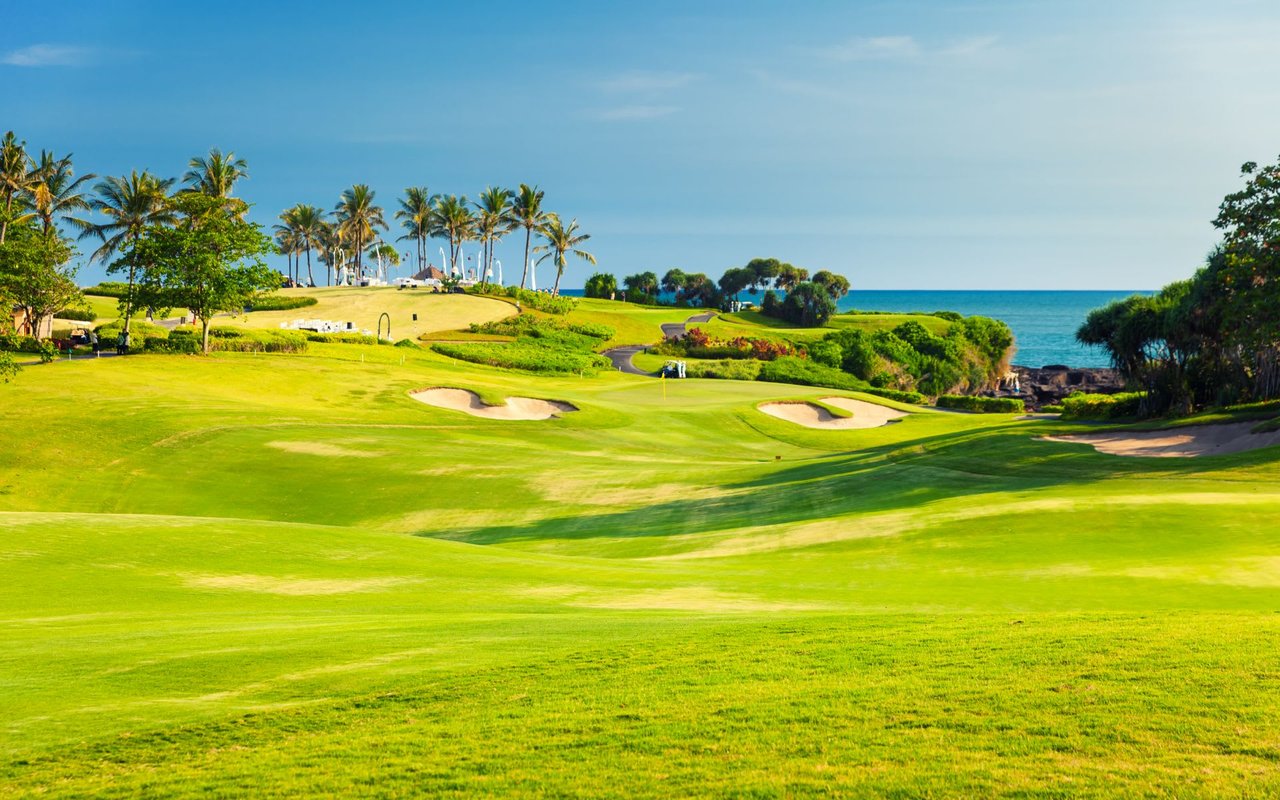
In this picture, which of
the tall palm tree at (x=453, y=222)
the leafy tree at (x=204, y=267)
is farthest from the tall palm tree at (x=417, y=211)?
the leafy tree at (x=204, y=267)

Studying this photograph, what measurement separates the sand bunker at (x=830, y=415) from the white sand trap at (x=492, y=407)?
49.2 feet

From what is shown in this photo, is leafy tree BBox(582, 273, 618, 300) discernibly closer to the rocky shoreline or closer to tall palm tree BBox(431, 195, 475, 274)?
tall palm tree BBox(431, 195, 475, 274)

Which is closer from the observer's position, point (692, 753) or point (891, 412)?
point (692, 753)

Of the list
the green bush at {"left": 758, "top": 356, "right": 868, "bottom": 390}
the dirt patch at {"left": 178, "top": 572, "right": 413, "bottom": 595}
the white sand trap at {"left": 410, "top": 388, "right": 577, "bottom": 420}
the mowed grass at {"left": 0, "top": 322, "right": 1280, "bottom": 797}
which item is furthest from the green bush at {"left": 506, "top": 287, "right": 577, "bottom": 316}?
the dirt patch at {"left": 178, "top": 572, "right": 413, "bottom": 595}

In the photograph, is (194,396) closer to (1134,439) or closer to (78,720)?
(78,720)

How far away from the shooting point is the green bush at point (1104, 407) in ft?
178

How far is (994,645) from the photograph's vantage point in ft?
39.9

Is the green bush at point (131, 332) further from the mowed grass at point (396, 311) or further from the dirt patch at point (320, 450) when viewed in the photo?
the dirt patch at point (320, 450)

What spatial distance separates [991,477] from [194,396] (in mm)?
40920

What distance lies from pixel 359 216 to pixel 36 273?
291 feet

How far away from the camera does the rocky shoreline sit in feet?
338

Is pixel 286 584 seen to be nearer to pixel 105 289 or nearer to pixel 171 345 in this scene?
pixel 171 345

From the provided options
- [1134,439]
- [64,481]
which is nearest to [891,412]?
[1134,439]

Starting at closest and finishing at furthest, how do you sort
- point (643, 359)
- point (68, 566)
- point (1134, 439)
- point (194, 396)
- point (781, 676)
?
point (781, 676) → point (68, 566) → point (1134, 439) → point (194, 396) → point (643, 359)
